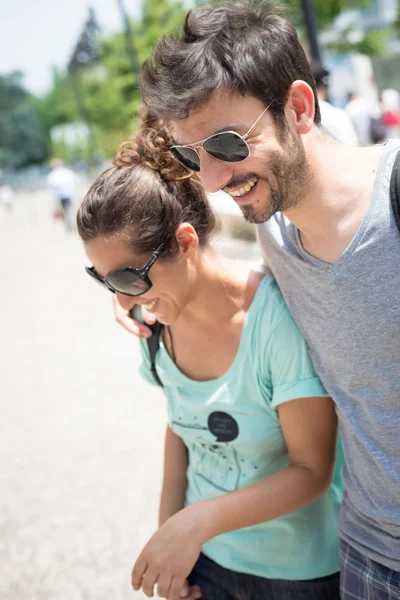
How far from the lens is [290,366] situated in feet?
5.89

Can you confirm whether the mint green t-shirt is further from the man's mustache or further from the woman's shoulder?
the man's mustache

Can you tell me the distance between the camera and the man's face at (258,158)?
5.18ft

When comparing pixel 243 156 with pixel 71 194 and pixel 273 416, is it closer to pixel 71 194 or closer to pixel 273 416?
pixel 273 416

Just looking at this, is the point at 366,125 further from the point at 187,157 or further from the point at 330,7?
the point at 187,157

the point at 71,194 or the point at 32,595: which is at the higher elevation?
the point at 71,194

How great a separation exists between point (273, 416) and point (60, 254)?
14.9 m

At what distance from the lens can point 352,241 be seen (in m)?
1.51

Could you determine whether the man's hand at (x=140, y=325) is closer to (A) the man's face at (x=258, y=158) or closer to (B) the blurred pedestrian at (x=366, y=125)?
(A) the man's face at (x=258, y=158)

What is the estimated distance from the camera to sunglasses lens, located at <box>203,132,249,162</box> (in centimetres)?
157

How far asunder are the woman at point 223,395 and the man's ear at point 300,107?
44 cm

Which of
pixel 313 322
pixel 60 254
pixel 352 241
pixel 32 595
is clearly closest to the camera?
pixel 352 241

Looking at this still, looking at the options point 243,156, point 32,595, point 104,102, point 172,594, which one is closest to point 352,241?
point 243,156

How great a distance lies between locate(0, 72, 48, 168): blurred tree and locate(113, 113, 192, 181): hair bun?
281ft

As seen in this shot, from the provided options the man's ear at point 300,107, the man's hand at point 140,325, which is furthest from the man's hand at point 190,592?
the man's ear at point 300,107
